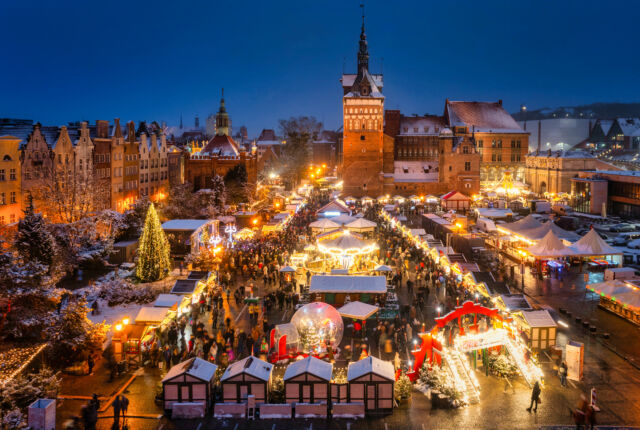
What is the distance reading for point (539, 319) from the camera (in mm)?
16672

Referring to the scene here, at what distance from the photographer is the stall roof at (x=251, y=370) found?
12953 mm

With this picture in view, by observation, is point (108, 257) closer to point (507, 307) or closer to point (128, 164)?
point (128, 164)

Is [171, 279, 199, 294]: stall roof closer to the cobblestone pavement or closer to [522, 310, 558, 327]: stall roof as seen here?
the cobblestone pavement

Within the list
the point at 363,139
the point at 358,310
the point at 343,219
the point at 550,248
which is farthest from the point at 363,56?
the point at 358,310

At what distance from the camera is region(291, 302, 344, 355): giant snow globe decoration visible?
1655cm

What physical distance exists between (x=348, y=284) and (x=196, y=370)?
934 centimetres

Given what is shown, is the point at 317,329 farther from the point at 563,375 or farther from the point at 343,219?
the point at 343,219

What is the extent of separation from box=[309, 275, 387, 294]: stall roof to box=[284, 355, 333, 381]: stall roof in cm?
757

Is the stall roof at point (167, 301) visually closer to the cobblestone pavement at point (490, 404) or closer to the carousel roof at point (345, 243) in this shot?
the cobblestone pavement at point (490, 404)

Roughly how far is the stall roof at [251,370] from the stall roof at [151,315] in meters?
5.20

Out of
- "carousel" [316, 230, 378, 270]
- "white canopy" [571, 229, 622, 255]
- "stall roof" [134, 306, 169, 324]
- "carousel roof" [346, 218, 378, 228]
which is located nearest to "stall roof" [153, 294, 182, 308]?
"stall roof" [134, 306, 169, 324]

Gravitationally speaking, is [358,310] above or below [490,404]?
above

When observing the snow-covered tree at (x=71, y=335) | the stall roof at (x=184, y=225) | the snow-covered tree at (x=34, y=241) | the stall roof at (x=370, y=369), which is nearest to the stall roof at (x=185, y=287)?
the snow-covered tree at (x=71, y=335)

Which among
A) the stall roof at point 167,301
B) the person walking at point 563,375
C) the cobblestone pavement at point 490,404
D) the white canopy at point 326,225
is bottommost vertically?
the cobblestone pavement at point 490,404
